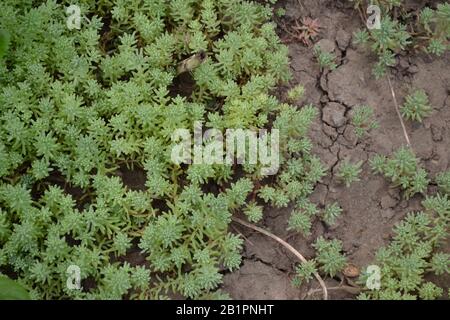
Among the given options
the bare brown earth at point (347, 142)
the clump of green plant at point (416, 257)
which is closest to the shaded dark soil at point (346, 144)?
the bare brown earth at point (347, 142)

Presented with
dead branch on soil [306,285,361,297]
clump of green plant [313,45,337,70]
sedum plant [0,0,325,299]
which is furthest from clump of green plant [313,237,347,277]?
clump of green plant [313,45,337,70]

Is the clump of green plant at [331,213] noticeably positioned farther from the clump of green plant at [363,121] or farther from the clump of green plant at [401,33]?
the clump of green plant at [401,33]

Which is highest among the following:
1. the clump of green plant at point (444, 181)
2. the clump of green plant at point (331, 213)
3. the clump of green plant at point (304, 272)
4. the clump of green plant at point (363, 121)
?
the clump of green plant at point (363, 121)

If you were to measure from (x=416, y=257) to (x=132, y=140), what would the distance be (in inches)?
89.2

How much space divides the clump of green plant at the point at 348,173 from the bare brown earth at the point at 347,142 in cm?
6

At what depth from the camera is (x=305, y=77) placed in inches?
211

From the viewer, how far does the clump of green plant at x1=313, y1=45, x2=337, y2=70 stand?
17.4 ft

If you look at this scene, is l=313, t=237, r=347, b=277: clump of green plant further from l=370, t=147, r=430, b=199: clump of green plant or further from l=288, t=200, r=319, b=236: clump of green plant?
l=370, t=147, r=430, b=199: clump of green plant

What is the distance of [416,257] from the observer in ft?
15.3

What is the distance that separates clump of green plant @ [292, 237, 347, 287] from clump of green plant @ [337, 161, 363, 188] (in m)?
0.50

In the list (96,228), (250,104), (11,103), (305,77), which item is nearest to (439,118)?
(305,77)

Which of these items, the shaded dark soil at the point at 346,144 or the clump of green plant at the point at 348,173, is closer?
the shaded dark soil at the point at 346,144

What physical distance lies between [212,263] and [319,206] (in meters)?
0.98

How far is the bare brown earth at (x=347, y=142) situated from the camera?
15.9 feet
